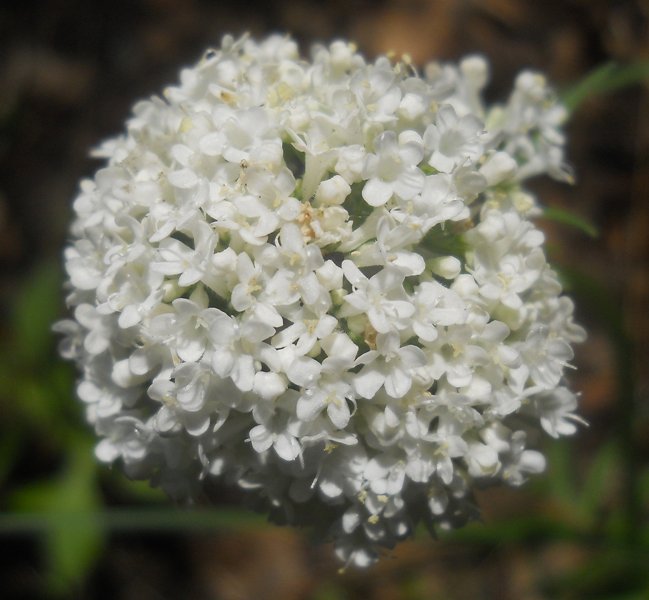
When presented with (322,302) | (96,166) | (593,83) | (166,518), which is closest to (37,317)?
(96,166)

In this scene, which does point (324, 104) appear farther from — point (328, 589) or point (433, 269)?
point (328, 589)

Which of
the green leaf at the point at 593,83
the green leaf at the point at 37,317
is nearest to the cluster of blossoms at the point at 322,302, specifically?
the green leaf at the point at 593,83

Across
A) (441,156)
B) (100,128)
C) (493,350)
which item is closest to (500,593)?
(493,350)

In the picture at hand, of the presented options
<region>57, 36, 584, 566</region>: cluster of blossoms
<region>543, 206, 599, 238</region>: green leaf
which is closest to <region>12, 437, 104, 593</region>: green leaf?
<region>57, 36, 584, 566</region>: cluster of blossoms

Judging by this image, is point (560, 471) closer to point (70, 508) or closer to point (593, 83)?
point (593, 83)

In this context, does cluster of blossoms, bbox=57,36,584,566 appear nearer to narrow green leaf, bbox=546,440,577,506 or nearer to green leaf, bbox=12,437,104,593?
narrow green leaf, bbox=546,440,577,506

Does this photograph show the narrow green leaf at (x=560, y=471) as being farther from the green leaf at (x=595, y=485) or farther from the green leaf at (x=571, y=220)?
the green leaf at (x=571, y=220)
